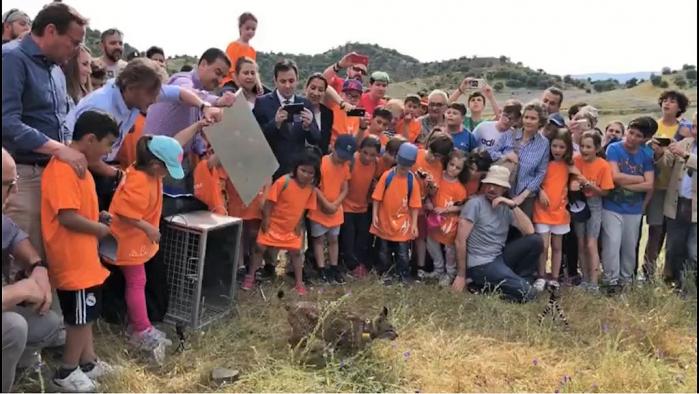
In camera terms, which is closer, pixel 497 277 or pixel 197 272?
pixel 197 272

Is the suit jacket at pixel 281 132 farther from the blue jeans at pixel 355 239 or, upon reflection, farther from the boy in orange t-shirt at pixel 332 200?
the blue jeans at pixel 355 239

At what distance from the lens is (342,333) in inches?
145

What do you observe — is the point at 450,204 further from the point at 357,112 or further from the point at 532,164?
the point at 357,112

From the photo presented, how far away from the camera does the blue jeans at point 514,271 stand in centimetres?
522

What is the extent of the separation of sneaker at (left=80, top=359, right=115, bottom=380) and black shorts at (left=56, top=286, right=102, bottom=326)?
0.98 feet

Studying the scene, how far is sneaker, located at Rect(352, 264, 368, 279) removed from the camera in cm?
559

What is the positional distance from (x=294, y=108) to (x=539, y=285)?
2555 millimetres

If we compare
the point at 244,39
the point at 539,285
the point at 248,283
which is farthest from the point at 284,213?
the point at 244,39

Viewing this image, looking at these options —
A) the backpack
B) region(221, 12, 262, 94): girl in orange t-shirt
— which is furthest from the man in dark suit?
region(221, 12, 262, 94): girl in orange t-shirt

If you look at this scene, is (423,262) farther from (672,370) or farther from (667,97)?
(667,97)

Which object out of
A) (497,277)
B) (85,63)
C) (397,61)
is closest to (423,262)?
(497,277)

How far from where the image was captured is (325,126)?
5.70m

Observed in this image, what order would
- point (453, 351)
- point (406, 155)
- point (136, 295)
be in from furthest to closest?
point (406, 155) → point (453, 351) → point (136, 295)

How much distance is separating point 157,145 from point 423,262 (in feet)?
9.64
